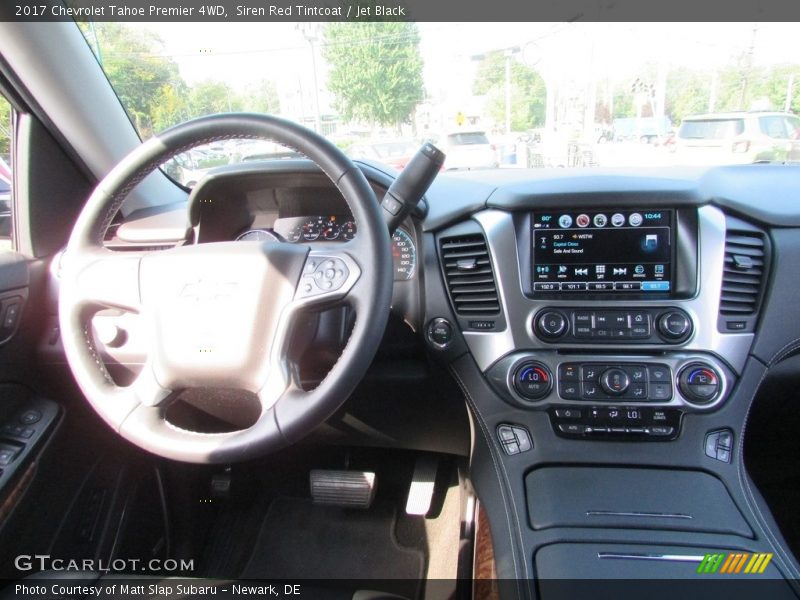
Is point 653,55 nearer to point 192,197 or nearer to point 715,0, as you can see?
point 715,0

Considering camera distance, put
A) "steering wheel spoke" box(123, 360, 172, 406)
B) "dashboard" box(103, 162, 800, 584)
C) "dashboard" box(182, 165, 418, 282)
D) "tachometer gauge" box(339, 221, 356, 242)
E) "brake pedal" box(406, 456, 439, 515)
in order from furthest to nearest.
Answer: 1. "brake pedal" box(406, 456, 439, 515)
2. "tachometer gauge" box(339, 221, 356, 242)
3. "dashboard" box(182, 165, 418, 282)
4. "dashboard" box(103, 162, 800, 584)
5. "steering wheel spoke" box(123, 360, 172, 406)

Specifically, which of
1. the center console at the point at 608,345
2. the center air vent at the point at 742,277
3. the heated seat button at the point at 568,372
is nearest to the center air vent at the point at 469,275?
the center console at the point at 608,345

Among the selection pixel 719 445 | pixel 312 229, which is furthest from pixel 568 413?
pixel 312 229

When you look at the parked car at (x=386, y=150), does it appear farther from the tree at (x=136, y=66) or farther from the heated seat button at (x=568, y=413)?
the heated seat button at (x=568, y=413)

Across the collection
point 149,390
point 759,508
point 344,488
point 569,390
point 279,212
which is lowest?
point 344,488

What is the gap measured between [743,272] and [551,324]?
55 centimetres

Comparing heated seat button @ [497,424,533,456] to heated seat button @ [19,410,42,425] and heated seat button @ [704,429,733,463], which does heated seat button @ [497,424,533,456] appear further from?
heated seat button @ [19,410,42,425]

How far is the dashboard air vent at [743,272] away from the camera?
61.1 inches

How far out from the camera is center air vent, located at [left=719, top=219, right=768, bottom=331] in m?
1.55

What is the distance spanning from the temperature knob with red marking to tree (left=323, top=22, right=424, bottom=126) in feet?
2.88

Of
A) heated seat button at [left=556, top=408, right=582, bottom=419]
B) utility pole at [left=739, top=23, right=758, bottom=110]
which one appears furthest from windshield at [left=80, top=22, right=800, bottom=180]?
heated seat button at [left=556, top=408, right=582, bottom=419]

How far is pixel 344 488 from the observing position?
2150mm

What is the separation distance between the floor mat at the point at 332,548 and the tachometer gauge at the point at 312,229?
1.16 metres

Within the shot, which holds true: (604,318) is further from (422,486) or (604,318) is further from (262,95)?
(262,95)
